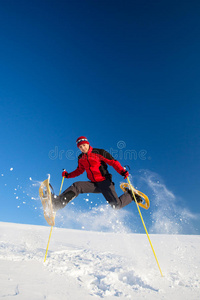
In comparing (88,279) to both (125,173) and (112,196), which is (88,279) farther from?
(125,173)

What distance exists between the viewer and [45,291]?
110 inches

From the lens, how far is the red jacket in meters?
5.66

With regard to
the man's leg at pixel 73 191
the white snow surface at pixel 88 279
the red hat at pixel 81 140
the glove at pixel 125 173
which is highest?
the red hat at pixel 81 140

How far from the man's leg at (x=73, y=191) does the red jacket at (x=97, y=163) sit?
239 mm

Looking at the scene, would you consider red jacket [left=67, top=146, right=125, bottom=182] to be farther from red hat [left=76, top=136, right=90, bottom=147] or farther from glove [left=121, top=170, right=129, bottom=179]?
red hat [left=76, top=136, right=90, bottom=147]

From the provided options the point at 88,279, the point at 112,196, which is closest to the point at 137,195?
the point at 112,196

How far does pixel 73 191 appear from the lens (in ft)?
17.7

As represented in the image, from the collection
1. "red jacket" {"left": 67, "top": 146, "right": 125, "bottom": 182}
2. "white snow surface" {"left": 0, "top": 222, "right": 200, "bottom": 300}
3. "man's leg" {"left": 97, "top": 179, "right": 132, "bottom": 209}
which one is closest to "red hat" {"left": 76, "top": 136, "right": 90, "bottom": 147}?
"red jacket" {"left": 67, "top": 146, "right": 125, "bottom": 182}

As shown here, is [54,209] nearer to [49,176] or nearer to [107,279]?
[49,176]

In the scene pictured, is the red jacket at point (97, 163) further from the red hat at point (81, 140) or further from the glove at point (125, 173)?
the red hat at point (81, 140)

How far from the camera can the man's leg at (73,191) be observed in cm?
515

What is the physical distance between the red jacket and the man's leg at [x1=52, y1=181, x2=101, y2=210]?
0.79 ft

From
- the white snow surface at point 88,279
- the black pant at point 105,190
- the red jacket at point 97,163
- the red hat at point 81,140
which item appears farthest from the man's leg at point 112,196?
the white snow surface at point 88,279

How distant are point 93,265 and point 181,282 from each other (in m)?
1.77
